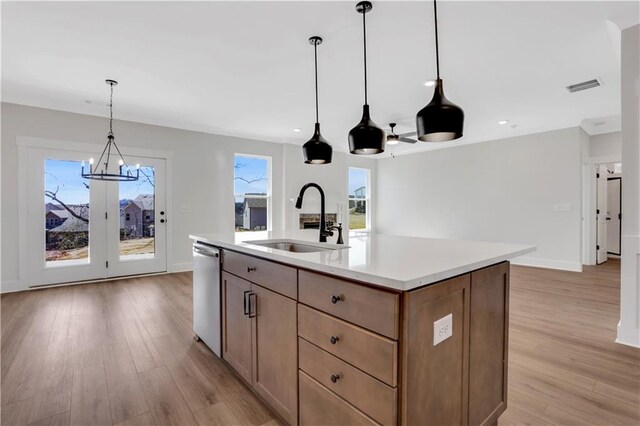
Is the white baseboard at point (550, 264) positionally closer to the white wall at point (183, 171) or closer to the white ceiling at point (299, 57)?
the white ceiling at point (299, 57)

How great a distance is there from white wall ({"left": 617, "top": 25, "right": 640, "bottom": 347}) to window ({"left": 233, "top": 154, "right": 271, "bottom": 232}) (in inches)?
208

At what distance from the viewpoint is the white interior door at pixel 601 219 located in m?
6.02

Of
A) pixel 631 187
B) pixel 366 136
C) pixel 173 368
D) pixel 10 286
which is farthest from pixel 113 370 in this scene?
pixel 631 187

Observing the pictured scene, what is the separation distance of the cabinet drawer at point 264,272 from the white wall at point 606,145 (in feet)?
21.6

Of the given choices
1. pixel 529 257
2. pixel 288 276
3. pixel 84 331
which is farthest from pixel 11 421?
pixel 529 257

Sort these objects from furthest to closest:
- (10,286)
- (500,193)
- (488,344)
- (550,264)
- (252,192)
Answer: (252,192), (500,193), (550,264), (10,286), (488,344)

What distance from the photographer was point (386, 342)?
40.9 inches

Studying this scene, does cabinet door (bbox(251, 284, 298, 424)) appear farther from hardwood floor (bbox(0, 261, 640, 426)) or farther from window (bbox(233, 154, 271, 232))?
window (bbox(233, 154, 271, 232))

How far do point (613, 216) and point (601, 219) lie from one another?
2.56 feet

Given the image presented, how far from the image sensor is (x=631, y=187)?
2.44m

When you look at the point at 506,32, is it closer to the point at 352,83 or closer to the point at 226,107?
the point at 352,83

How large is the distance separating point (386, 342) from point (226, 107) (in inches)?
166

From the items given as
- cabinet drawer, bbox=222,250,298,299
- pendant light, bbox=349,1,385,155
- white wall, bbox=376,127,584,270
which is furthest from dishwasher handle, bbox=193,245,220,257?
white wall, bbox=376,127,584,270

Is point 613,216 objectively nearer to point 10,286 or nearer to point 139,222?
point 139,222
